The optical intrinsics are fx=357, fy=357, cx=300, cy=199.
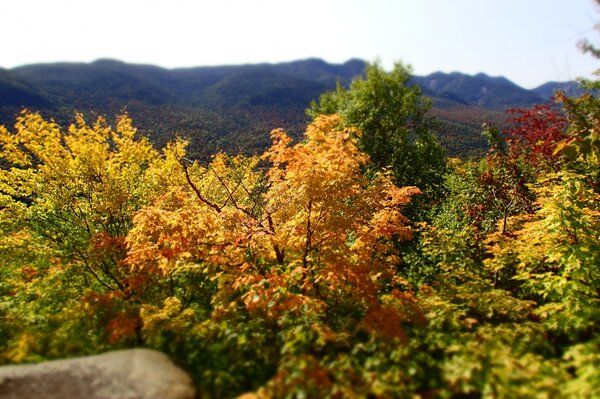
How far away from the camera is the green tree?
16205 mm

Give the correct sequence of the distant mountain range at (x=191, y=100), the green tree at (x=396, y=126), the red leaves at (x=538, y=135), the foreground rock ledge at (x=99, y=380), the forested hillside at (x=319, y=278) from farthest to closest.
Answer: the distant mountain range at (x=191, y=100)
the green tree at (x=396, y=126)
the red leaves at (x=538, y=135)
the forested hillside at (x=319, y=278)
the foreground rock ledge at (x=99, y=380)

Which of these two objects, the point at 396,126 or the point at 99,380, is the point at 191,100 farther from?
the point at 99,380

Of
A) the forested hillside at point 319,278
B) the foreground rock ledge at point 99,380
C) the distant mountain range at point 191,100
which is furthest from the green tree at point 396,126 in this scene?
the foreground rock ledge at point 99,380

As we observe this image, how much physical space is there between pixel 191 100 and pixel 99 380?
239 ft

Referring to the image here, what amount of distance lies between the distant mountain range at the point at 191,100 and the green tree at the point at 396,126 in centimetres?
1182

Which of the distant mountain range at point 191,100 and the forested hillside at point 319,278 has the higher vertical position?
the distant mountain range at point 191,100

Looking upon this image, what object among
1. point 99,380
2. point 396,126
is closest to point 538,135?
point 396,126

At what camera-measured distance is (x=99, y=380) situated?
4133 mm

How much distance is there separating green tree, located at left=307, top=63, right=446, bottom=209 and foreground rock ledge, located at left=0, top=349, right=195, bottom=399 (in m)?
13.2

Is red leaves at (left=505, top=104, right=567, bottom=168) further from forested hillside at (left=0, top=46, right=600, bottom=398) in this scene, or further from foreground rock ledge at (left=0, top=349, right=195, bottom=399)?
foreground rock ledge at (left=0, top=349, right=195, bottom=399)

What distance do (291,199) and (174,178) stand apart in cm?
646

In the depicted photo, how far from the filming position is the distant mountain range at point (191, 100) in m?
45.1

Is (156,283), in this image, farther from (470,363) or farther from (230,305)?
(470,363)

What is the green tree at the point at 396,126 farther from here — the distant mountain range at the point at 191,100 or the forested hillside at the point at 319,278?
the distant mountain range at the point at 191,100
